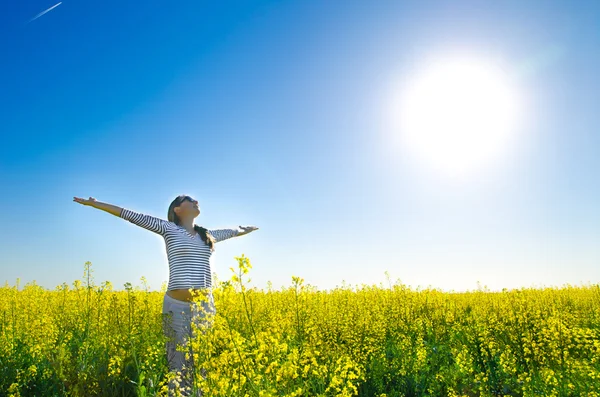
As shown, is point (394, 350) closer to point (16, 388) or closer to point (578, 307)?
point (16, 388)

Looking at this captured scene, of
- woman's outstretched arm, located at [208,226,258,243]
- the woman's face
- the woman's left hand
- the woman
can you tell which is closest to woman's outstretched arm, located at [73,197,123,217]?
the woman

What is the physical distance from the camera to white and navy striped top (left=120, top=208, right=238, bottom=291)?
496 cm

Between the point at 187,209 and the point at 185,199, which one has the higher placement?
the point at 185,199

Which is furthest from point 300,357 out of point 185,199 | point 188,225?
point 185,199

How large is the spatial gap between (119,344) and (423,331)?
17.2ft

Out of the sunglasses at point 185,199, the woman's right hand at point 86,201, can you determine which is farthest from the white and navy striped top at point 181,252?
the woman's right hand at point 86,201

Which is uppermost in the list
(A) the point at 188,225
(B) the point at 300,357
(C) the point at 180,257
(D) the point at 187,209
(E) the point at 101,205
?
(E) the point at 101,205

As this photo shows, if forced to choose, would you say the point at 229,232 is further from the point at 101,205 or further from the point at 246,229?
the point at 101,205

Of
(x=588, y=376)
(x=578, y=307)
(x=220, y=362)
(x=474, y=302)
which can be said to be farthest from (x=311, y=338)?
(x=578, y=307)

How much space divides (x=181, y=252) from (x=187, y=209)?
575mm

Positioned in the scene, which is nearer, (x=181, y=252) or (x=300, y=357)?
(x=300, y=357)

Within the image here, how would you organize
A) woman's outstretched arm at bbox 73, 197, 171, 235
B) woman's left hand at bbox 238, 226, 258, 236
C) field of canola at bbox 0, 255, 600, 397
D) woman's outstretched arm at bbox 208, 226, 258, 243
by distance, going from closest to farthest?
field of canola at bbox 0, 255, 600, 397 → woman's outstretched arm at bbox 73, 197, 171, 235 → woman's outstretched arm at bbox 208, 226, 258, 243 → woman's left hand at bbox 238, 226, 258, 236

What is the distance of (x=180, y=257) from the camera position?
16.5 ft

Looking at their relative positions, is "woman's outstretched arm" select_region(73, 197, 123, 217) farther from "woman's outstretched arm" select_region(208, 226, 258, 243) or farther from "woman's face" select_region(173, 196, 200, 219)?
"woman's outstretched arm" select_region(208, 226, 258, 243)
